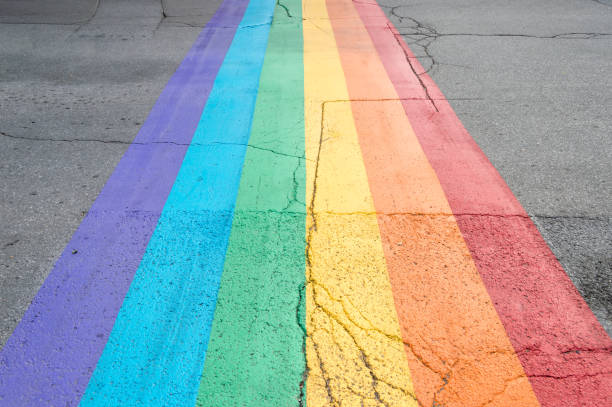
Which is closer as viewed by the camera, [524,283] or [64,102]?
[524,283]

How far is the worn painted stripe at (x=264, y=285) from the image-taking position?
266 centimetres

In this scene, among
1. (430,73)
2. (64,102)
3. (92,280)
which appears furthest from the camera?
(430,73)

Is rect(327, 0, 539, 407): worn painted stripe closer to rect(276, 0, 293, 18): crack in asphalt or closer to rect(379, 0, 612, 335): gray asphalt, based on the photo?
rect(379, 0, 612, 335): gray asphalt

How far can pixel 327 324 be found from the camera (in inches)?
118

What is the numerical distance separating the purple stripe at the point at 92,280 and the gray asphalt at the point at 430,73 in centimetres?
17

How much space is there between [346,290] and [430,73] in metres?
4.99

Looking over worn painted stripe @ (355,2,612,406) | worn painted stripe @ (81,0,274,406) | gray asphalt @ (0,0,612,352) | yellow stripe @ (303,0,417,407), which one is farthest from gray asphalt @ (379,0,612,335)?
worn painted stripe @ (81,0,274,406)

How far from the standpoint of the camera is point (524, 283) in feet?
10.9

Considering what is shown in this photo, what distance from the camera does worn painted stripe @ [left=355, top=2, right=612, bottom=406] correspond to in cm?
270

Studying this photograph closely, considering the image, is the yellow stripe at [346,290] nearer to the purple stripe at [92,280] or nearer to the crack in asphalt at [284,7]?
the purple stripe at [92,280]

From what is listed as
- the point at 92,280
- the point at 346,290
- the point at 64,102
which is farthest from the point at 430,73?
the point at 92,280

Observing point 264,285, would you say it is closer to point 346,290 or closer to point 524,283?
point 346,290

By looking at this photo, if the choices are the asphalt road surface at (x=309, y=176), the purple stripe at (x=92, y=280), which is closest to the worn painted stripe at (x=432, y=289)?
the asphalt road surface at (x=309, y=176)

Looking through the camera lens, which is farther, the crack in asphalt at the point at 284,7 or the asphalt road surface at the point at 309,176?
the crack in asphalt at the point at 284,7
